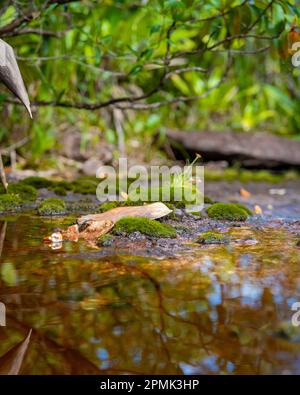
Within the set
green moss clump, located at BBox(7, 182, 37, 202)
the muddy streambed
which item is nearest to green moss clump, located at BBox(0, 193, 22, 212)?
green moss clump, located at BBox(7, 182, 37, 202)

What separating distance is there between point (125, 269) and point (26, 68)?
2845 mm

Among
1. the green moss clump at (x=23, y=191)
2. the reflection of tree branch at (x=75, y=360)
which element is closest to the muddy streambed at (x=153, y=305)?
the reflection of tree branch at (x=75, y=360)

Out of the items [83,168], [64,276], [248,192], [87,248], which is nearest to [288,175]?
[248,192]

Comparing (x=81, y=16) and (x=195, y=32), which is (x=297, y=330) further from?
(x=195, y=32)

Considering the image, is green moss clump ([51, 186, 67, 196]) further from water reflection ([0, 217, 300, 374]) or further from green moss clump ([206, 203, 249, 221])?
water reflection ([0, 217, 300, 374])

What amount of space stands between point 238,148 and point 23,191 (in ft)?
10.8

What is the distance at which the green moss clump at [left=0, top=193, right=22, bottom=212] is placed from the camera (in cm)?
305

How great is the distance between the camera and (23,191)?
11.1 ft

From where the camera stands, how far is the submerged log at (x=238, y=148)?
19.6 ft

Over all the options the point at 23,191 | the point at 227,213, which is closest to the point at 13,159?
the point at 23,191

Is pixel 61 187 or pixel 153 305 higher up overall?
pixel 153 305

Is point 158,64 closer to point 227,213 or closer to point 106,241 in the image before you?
point 227,213

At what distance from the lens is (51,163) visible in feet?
17.6

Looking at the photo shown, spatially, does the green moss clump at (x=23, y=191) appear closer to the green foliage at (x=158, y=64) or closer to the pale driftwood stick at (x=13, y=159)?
the green foliage at (x=158, y=64)
